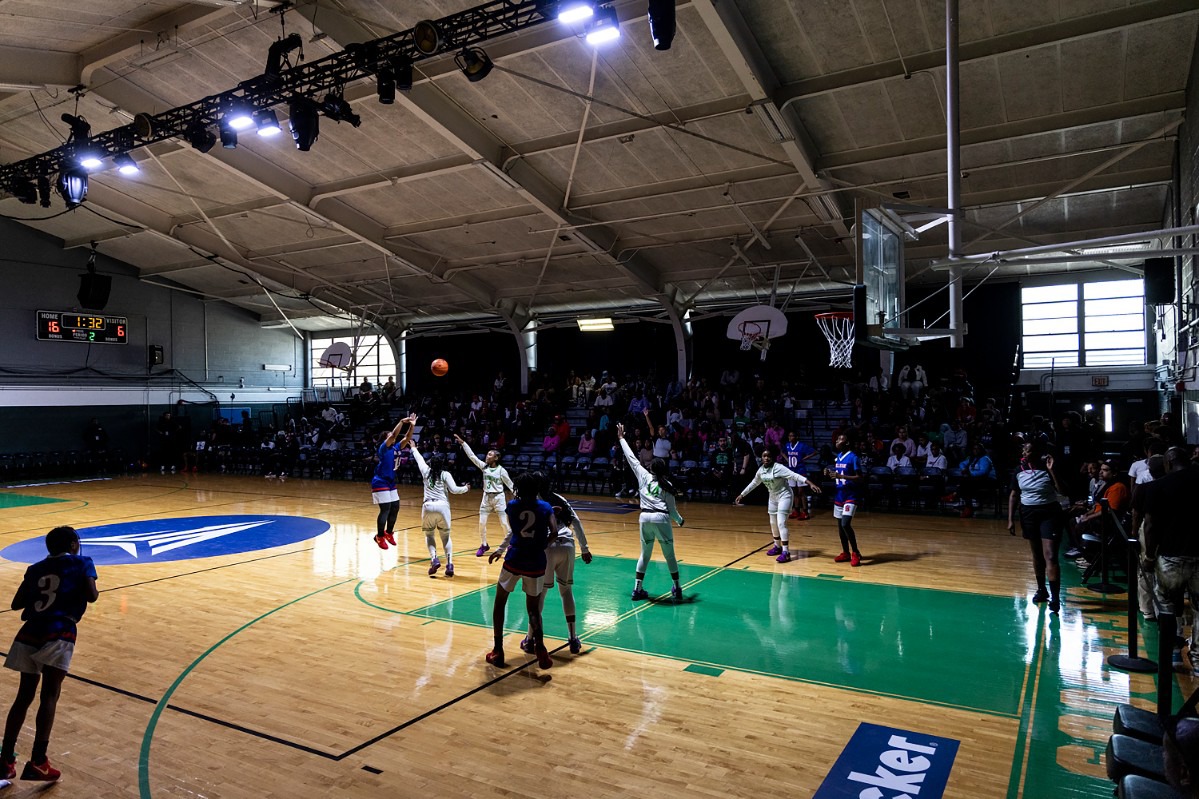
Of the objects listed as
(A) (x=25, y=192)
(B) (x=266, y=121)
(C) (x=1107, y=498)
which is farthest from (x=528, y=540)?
(A) (x=25, y=192)

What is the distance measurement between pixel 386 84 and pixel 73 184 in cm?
782

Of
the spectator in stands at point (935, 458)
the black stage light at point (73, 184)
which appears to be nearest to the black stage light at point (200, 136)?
the black stage light at point (73, 184)

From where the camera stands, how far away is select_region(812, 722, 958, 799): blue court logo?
4242 millimetres

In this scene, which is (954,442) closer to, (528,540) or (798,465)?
(798,465)

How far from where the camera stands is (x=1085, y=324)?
66.8ft

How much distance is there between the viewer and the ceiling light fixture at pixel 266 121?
468 inches

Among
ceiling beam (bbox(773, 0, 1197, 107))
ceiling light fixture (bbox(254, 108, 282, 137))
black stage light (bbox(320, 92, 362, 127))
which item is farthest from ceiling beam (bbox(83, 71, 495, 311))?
ceiling beam (bbox(773, 0, 1197, 107))

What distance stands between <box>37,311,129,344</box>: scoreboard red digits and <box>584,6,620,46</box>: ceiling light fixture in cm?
2364

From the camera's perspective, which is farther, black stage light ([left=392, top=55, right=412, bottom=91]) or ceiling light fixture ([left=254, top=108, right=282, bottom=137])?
ceiling light fixture ([left=254, top=108, right=282, bottom=137])

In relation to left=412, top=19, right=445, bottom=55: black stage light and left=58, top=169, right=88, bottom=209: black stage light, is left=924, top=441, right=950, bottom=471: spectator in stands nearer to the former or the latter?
left=412, top=19, right=445, bottom=55: black stage light

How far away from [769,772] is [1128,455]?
9.21 metres

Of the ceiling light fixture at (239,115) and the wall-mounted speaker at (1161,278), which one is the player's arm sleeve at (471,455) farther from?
the wall-mounted speaker at (1161,278)

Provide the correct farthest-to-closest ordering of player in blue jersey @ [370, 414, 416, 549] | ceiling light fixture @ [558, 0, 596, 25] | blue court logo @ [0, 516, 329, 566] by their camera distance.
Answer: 1. blue court logo @ [0, 516, 329, 566]
2. player in blue jersey @ [370, 414, 416, 549]
3. ceiling light fixture @ [558, 0, 596, 25]

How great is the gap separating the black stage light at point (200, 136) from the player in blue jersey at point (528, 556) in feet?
33.4
